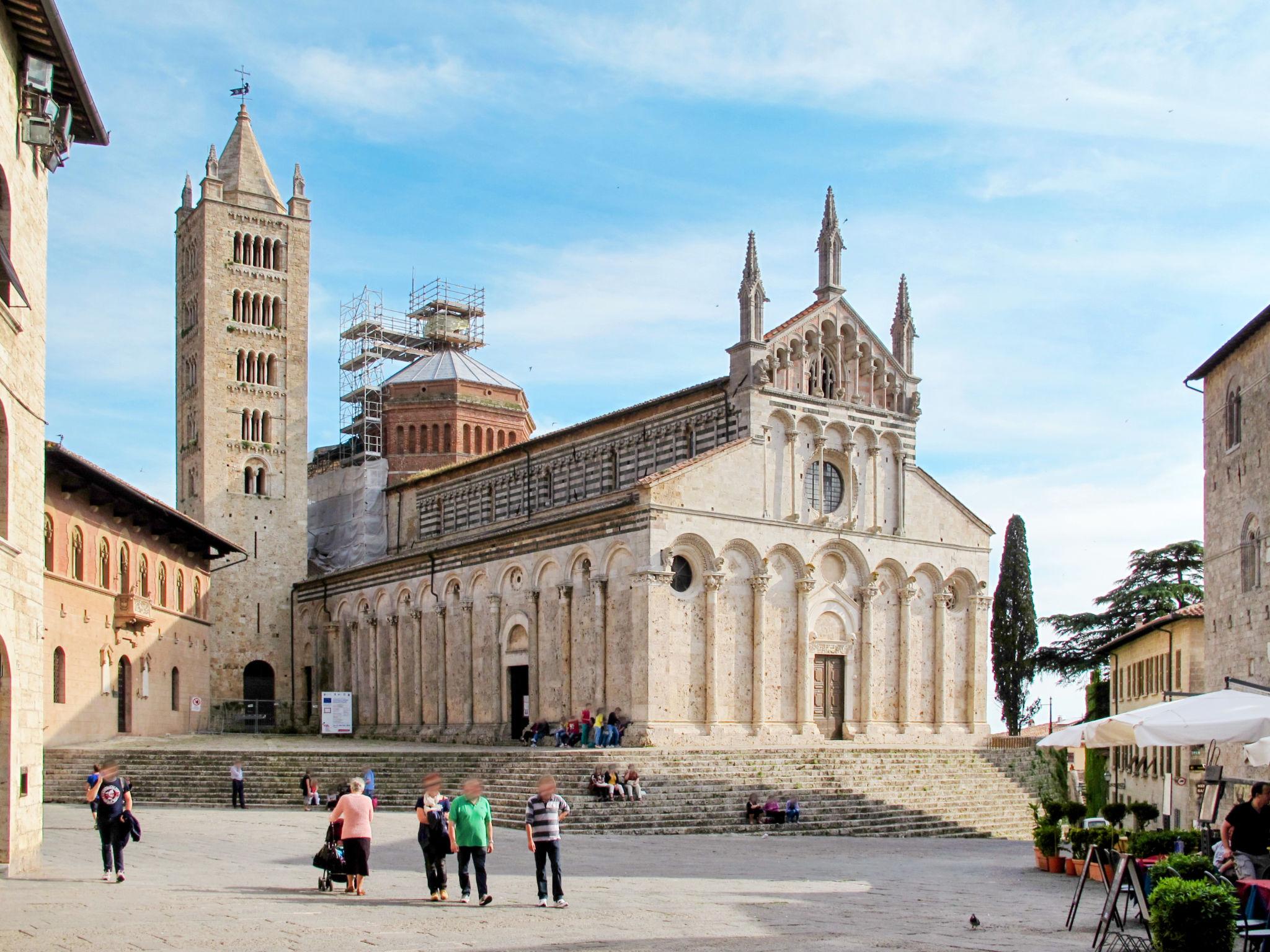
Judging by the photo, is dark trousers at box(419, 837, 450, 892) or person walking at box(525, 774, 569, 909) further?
dark trousers at box(419, 837, 450, 892)

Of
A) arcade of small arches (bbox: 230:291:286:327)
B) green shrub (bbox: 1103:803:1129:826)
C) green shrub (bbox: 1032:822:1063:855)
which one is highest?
arcade of small arches (bbox: 230:291:286:327)

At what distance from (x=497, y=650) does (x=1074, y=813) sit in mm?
23209

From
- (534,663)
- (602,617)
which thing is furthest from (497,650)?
(602,617)

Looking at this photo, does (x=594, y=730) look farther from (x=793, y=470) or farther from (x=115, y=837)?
(x=115, y=837)

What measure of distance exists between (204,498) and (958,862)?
115 ft

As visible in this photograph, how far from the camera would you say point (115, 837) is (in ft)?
57.2

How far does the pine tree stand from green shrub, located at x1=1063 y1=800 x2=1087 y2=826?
104 feet

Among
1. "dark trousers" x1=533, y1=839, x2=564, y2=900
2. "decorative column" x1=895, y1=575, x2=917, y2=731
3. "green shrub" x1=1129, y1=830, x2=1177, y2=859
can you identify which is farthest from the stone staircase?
"green shrub" x1=1129, y1=830, x2=1177, y2=859

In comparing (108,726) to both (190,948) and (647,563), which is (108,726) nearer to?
(647,563)

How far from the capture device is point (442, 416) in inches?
2479

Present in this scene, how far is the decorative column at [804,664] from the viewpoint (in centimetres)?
3875

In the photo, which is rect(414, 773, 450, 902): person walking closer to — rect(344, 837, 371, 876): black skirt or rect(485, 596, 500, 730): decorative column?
rect(344, 837, 371, 876): black skirt

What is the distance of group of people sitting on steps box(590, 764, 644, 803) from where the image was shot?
97.6ft

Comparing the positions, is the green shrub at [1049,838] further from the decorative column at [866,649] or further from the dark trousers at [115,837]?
the decorative column at [866,649]
